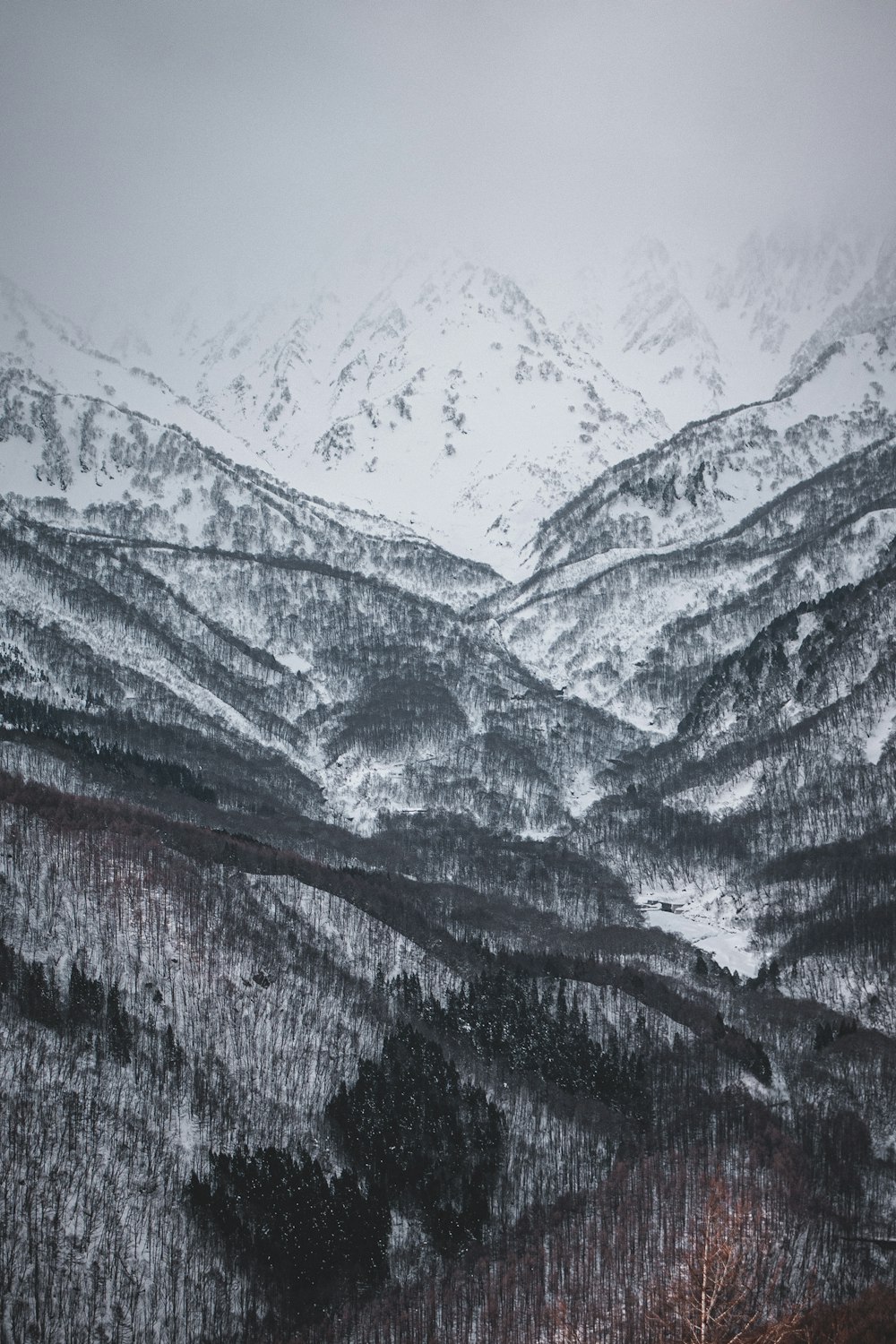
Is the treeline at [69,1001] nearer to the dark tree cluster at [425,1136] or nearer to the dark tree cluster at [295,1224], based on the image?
the dark tree cluster at [295,1224]

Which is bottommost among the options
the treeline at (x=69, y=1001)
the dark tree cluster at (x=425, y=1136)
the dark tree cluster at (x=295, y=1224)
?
the dark tree cluster at (x=295, y=1224)

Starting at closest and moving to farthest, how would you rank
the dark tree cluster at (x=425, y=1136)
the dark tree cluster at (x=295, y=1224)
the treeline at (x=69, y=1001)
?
the dark tree cluster at (x=295, y=1224) → the dark tree cluster at (x=425, y=1136) → the treeline at (x=69, y=1001)

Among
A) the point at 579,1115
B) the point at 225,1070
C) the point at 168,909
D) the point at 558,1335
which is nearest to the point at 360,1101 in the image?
the point at 225,1070

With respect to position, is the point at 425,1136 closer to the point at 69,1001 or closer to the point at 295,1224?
the point at 295,1224

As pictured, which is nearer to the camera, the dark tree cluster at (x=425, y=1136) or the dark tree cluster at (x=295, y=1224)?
the dark tree cluster at (x=295, y=1224)

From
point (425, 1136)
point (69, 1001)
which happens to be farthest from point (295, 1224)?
point (69, 1001)

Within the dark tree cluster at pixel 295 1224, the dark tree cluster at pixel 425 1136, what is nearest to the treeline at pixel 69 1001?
the dark tree cluster at pixel 295 1224

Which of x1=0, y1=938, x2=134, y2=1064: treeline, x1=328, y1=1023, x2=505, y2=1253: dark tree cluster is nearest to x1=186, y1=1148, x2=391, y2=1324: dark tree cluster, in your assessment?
x1=328, y1=1023, x2=505, y2=1253: dark tree cluster

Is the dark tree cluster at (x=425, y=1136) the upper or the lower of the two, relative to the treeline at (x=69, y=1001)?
lower

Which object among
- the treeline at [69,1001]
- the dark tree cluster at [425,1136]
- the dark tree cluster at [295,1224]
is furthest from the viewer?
the treeline at [69,1001]

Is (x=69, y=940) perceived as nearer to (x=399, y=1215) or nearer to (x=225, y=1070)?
(x=225, y=1070)

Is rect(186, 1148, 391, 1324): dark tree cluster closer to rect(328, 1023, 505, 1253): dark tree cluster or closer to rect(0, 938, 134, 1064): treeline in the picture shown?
rect(328, 1023, 505, 1253): dark tree cluster
